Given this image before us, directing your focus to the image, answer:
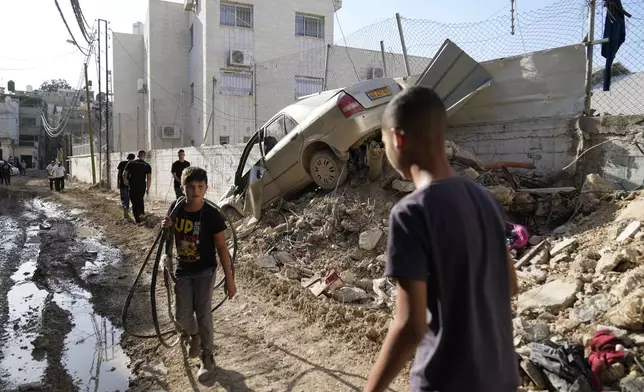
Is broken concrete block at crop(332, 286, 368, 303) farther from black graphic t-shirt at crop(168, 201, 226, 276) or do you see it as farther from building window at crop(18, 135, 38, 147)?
building window at crop(18, 135, 38, 147)

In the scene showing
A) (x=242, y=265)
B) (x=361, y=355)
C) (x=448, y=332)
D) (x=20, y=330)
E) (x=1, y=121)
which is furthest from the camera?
(x=1, y=121)

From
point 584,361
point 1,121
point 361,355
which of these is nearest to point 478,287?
point 584,361

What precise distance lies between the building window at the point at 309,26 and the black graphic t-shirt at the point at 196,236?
19.9m

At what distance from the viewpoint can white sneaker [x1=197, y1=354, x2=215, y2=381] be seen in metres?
3.70

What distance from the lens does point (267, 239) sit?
7137mm

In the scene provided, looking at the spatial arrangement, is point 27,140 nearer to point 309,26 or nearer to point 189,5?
point 189,5

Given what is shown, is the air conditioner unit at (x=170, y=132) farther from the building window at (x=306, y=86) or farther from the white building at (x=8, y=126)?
the white building at (x=8, y=126)

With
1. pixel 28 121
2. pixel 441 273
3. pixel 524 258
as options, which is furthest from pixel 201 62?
pixel 28 121

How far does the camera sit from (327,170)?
752cm

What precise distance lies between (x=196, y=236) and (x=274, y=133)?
4.85 meters

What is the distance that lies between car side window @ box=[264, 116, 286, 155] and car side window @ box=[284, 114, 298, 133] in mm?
92

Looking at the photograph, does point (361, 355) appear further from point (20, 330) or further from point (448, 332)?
point (20, 330)

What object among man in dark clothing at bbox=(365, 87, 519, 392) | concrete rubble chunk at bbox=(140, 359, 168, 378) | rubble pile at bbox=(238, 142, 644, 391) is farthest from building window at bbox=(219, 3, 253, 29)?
man in dark clothing at bbox=(365, 87, 519, 392)

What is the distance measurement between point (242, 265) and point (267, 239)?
71cm
